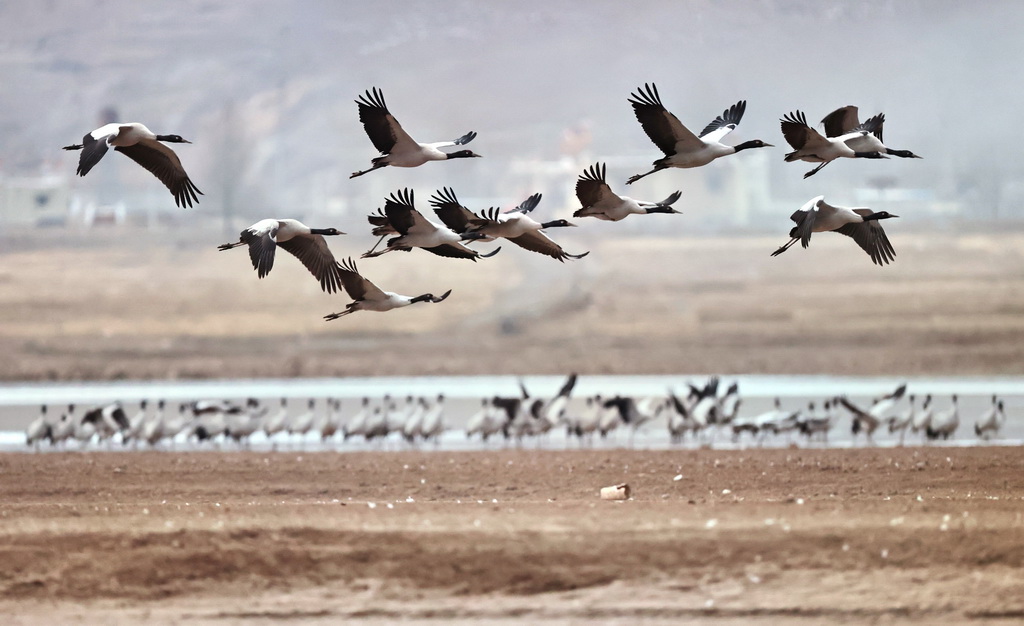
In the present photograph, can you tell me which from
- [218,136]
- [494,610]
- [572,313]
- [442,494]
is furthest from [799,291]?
[494,610]

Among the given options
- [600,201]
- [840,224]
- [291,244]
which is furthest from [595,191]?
[291,244]

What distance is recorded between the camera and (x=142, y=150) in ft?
35.0

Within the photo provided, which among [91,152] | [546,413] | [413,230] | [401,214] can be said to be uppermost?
[91,152]

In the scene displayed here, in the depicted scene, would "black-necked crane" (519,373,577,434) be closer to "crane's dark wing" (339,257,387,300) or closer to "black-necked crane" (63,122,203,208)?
"crane's dark wing" (339,257,387,300)

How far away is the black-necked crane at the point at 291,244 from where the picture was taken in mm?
9250

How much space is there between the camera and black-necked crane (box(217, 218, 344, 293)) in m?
9.25

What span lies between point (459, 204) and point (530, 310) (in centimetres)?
2478

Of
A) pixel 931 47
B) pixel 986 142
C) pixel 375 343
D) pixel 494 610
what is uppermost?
pixel 931 47

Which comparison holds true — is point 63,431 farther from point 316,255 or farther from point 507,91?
point 507,91

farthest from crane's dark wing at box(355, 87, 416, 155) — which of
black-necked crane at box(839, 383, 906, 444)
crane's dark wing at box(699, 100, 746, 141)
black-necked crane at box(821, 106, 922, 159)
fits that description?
black-necked crane at box(839, 383, 906, 444)

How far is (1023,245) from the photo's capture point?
34156 millimetres

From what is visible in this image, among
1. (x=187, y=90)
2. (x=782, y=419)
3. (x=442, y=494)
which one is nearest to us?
(x=442, y=494)

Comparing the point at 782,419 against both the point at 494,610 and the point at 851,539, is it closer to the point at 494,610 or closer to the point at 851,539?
the point at 851,539

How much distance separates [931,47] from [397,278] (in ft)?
49.7
